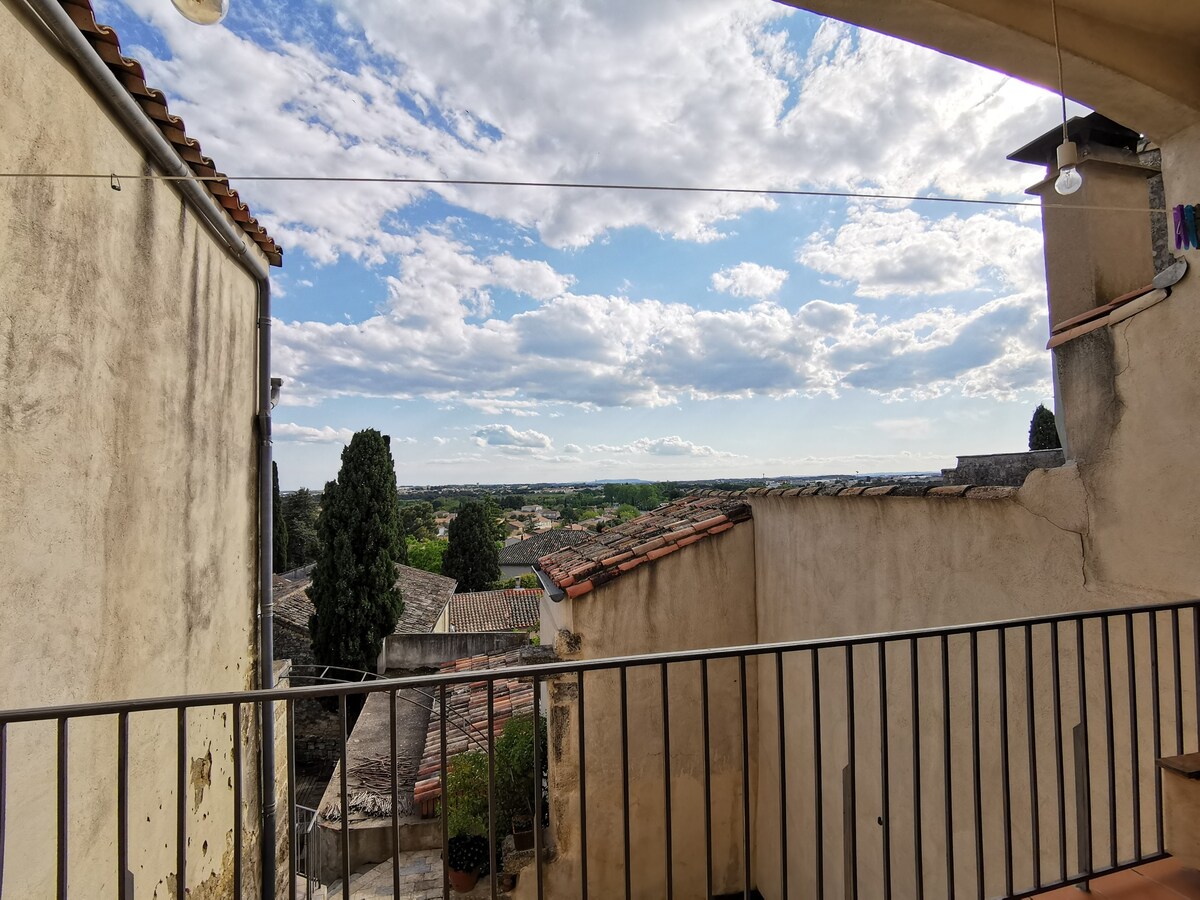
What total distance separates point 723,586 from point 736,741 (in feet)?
4.16

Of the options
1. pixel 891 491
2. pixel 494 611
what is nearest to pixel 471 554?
pixel 494 611

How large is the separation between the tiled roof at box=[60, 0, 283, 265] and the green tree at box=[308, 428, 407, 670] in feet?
40.4

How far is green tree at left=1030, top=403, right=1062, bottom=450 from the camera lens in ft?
34.1

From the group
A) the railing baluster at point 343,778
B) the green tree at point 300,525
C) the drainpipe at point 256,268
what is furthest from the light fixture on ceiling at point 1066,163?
the green tree at point 300,525

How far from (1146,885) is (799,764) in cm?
291

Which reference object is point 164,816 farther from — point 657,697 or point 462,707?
point 462,707

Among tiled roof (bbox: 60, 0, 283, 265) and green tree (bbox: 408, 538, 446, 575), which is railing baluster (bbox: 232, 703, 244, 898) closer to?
tiled roof (bbox: 60, 0, 283, 265)

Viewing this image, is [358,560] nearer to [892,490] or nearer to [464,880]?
[464,880]

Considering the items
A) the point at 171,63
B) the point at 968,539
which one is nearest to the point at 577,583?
the point at 968,539

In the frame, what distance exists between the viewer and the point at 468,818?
17.9 feet

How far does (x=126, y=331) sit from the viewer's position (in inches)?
122

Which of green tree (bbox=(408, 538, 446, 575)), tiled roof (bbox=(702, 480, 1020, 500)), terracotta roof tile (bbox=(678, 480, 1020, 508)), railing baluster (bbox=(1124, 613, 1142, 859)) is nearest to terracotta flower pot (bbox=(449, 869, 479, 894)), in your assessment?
terracotta roof tile (bbox=(678, 480, 1020, 508))

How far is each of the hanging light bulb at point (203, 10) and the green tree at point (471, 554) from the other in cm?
3094

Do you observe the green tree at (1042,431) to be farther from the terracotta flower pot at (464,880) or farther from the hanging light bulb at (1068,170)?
the terracotta flower pot at (464,880)
